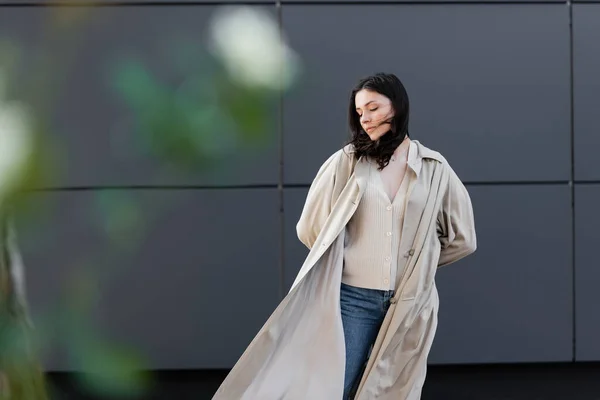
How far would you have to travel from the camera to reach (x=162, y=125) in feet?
22.4

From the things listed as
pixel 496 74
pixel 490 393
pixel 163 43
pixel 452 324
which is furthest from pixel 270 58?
pixel 490 393

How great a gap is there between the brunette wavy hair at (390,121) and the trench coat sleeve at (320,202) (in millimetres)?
138

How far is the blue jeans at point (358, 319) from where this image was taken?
434 centimetres

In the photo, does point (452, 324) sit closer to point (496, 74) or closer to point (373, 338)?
point (496, 74)

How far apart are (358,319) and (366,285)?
5.9 inches

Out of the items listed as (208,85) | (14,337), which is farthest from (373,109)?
(208,85)

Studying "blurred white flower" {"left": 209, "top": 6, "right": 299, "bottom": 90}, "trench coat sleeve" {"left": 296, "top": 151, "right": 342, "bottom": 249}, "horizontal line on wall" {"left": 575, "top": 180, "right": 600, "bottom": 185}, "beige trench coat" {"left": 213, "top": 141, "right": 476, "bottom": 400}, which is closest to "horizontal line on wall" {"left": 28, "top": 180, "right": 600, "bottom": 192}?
"horizontal line on wall" {"left": 575, "top": 180, "right": 600, "bottom": 185}

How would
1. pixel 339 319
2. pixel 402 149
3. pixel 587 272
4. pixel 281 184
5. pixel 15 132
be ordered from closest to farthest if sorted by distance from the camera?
pixel 339 319 → pixel 402 149 → pixel 15 132 → pixel 281 184 → pixel 587 272

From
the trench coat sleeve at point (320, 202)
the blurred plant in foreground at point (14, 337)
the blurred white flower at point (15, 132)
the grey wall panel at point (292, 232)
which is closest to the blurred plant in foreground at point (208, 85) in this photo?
the grey wall panel at point (292, 232)

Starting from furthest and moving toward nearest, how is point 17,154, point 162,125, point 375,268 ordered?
1. point 162,125
2. point 17,154
3. point 375,268

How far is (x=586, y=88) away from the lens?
695 cm

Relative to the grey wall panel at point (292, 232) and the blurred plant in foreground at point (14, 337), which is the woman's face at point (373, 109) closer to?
the blurred plant in foreground at point (14, 337)

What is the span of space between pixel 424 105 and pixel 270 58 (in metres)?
1.06

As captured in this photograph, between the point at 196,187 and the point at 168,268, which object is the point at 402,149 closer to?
the point at 196,187
